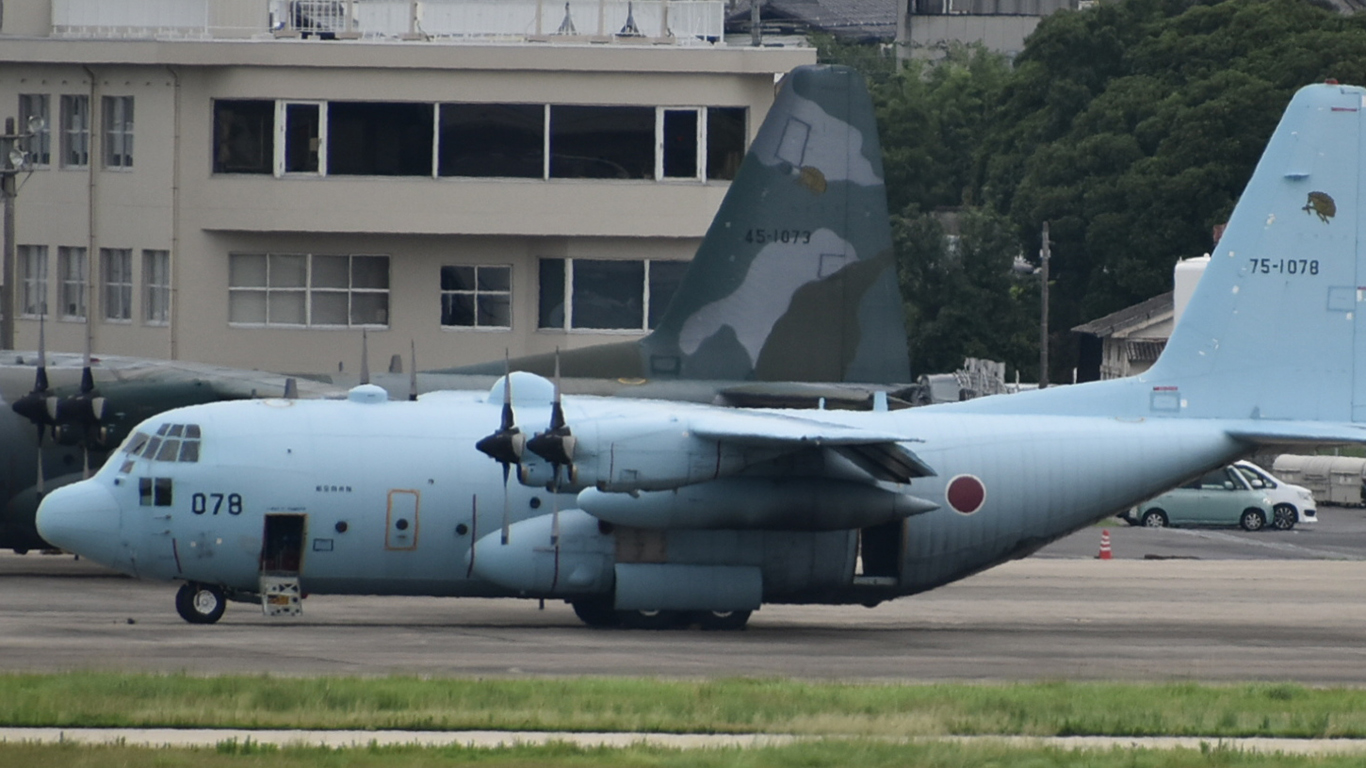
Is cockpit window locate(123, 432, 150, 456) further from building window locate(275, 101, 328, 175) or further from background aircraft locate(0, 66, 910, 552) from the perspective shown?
building window locate(275, 101, 328, 175)

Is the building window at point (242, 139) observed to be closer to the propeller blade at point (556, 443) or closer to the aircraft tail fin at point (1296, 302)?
the propeller blade at point (556, 443)

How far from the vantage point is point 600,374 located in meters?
34.3

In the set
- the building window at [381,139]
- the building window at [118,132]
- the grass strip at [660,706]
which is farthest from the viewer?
the building window at [118,132]

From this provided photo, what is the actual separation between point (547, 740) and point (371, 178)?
30.8 meters

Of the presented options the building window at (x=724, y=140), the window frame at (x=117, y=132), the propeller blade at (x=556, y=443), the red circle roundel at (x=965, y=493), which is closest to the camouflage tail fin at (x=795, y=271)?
the red circle roundel at (x=965, y=493)

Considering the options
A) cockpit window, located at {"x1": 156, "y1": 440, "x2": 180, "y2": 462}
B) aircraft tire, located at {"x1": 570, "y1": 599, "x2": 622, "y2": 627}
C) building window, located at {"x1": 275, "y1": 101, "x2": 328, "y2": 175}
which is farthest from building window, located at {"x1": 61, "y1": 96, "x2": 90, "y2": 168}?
aircraft tire, located at {"x1": 570, "y1": 599, "x2": 622, "y2": 627}

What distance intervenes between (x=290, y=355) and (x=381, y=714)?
2974 centimetres

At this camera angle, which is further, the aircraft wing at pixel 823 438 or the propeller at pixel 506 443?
the aircraft wing at pixel 823 438

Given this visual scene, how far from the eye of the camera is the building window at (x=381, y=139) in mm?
48094

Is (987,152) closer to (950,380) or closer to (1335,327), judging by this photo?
(950,380)

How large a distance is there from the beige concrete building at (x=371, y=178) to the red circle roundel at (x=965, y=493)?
789 inches

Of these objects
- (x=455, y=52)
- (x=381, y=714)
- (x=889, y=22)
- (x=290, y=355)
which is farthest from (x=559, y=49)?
(x=889, y=22)

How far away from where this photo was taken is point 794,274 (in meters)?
34.2

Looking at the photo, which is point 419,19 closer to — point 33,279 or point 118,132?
point 118,132
